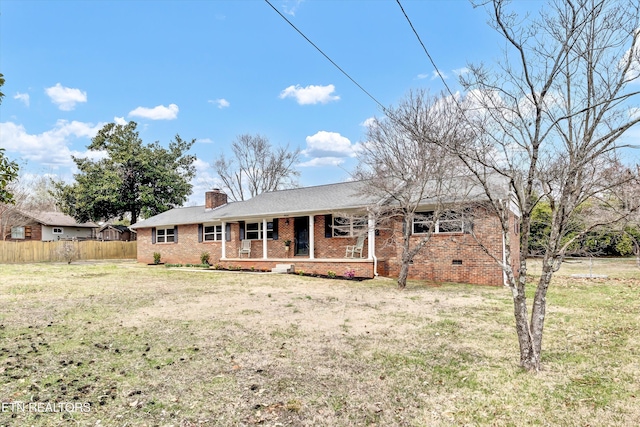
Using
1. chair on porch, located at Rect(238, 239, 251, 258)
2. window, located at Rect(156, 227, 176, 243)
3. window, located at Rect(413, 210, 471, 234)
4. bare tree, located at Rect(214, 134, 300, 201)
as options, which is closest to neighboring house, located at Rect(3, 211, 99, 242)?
window, located at Rect(156, 227, 176, 243)

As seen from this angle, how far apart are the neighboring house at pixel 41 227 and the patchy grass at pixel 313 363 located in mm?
27414

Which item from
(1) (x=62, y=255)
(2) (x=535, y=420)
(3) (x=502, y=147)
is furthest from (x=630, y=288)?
(1) (x=62, y=255)

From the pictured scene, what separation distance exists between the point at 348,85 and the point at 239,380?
6.91 metres

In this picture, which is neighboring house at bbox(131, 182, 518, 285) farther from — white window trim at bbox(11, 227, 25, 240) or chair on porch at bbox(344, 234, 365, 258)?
white window trim at bbox(11, 227, 25, 240)

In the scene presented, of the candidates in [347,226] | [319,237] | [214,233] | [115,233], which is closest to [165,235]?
[214,233]

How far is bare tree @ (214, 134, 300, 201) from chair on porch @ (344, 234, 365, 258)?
21.7 m

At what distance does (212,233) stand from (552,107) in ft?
59.0

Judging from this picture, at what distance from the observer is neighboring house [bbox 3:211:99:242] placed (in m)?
29.4

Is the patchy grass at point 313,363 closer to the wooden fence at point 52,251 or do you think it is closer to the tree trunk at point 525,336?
the tree trunk at point 525,336

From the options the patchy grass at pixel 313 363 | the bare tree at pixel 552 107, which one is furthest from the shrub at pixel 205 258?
the bare tree at pixel 552 107

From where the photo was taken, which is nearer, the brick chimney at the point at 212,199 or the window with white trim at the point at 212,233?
the window with white trim at the point at 212,233

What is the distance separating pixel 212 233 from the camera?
781 inches

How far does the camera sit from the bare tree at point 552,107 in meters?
3.75

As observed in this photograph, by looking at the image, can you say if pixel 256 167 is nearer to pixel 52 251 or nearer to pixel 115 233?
pixel 115 233
